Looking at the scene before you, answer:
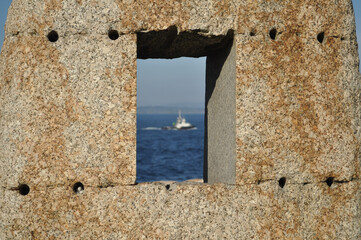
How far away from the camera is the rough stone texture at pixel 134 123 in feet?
10.3

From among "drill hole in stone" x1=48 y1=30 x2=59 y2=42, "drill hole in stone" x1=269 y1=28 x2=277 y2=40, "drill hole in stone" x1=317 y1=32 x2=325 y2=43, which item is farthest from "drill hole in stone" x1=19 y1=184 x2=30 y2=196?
"drill hole in stone" x1=317 y1=32 x2=325 y2=43

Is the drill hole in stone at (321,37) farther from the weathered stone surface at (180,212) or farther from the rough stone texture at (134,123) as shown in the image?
the weathered stone surface at (180,212)

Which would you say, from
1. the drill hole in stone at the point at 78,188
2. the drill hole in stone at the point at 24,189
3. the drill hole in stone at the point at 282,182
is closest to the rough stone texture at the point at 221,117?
the drill hole in stone at the point at 282,182

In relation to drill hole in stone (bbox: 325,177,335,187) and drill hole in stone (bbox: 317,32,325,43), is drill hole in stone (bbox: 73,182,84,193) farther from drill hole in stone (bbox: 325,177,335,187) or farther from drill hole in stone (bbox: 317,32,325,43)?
drill hole in stone (bbox: 317,32,325,43)

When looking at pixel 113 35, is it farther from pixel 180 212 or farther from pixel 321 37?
pixel 321 37

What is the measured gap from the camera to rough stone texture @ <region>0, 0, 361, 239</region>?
313 centimetres

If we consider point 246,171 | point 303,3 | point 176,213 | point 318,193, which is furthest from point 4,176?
point 303,3

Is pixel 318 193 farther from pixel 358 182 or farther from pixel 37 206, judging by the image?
pixel 37 206

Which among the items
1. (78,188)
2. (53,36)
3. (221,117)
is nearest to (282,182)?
(221,117)

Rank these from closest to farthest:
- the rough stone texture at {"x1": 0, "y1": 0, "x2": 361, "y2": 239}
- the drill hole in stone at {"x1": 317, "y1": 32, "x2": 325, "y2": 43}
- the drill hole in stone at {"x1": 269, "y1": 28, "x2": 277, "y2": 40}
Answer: the rough stone texture at {"x1": 0, "y1": 0, "x2": 361, "y2": 239}, the drill hole in stone at {"x1": 269, "y1": 28, "x2": 277, "y2": 40}, the drill hole in stone at {"x1": 317, "y1": 32, "x2": 325, "y2": 43}

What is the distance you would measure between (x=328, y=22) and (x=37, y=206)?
113 inches

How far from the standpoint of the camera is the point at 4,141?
124 inches

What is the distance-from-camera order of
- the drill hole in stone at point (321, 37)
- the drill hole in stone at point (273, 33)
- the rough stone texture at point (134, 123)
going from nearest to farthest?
the rough stone texture at point (134, 123), the drill hole in stone at point (273, 33), the drill hole in stone at point (321, 37)

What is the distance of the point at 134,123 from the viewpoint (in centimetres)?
320
